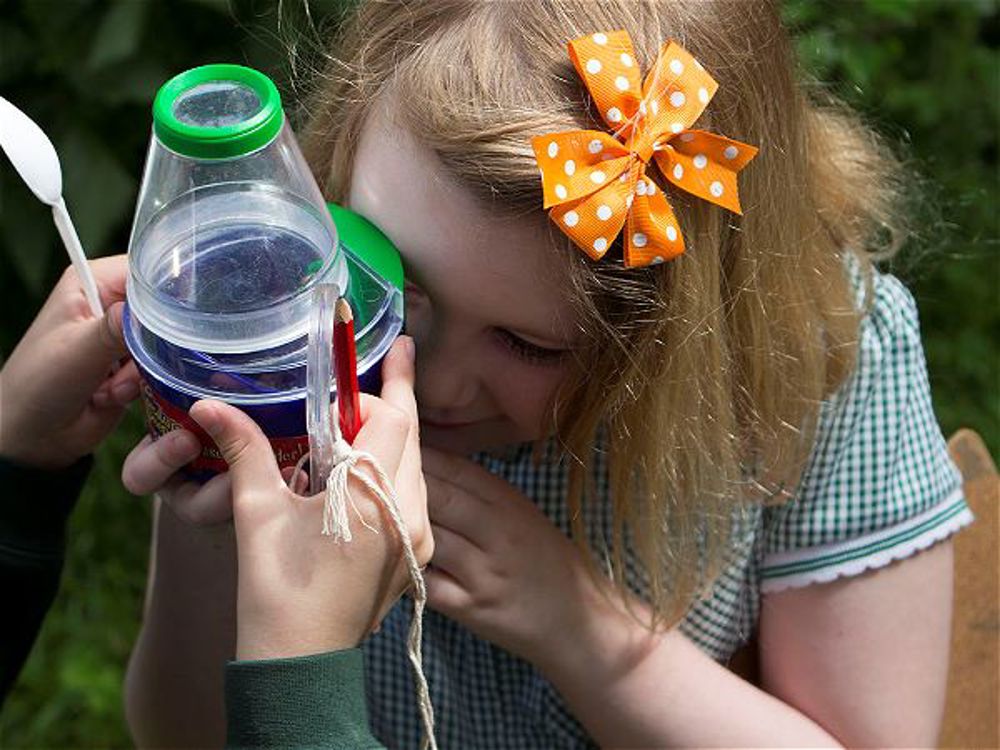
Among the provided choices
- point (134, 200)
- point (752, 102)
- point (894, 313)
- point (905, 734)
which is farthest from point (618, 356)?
point (134, 200)

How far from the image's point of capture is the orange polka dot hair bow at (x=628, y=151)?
1.01 m

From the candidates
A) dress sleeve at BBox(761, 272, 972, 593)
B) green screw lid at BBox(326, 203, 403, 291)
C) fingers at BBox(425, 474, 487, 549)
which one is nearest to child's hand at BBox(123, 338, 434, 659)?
green screw lid at BBox(326, 203, 403, 291)

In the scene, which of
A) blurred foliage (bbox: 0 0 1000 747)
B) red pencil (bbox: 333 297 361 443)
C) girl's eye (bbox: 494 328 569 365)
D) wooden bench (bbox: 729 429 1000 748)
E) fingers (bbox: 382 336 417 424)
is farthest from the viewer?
blurred foliage (bbox: 0 0 1000 747)

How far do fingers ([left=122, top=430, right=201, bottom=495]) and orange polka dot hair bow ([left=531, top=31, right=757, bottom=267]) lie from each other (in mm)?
294

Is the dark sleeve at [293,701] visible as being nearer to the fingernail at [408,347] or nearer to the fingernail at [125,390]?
the fingernail at [408,347]

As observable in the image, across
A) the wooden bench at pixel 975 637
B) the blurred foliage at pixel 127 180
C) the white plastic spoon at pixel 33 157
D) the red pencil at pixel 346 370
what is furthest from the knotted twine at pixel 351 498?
the blurred foliage at pixel 127 180

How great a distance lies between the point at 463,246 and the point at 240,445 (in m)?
0.22

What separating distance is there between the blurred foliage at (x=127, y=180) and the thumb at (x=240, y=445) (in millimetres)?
714

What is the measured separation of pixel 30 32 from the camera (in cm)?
203

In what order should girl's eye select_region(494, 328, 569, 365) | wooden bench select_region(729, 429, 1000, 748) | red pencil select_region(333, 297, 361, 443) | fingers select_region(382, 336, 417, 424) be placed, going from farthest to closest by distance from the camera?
wooden bench select_region(729, 429, 1000, 748), girl's eye select_region(494, 328, 569, 365), fingers select_region(382, 336, 417, 424), red pencil select_region(333, 297, 361, 443)

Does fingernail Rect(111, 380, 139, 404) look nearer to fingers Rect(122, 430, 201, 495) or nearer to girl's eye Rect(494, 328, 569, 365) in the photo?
fingers Rect(122, 430, 201, 495)

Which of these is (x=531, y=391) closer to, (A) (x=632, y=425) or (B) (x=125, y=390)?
(A) (x=632, y=425)

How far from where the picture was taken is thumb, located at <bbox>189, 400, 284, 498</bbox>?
37.3 inches

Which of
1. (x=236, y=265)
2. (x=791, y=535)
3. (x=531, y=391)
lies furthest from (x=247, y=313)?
(x=791, y=535)
